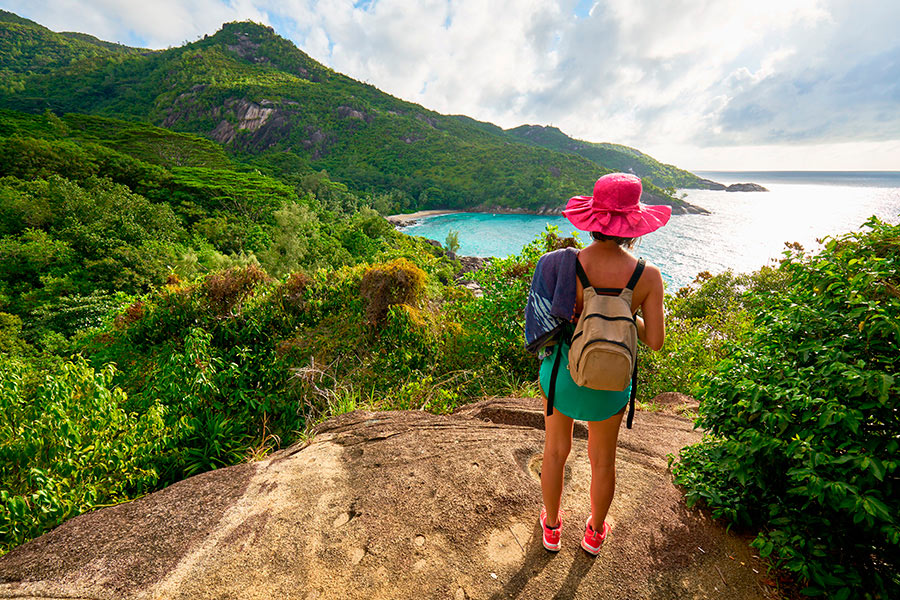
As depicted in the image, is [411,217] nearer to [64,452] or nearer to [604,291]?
[64,452]

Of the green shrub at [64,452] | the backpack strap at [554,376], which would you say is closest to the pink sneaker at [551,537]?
the backpack strap at [554,376]

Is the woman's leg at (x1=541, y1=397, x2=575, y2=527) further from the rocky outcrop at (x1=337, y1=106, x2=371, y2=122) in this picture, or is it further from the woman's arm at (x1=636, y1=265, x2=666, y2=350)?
the rocky outcrop at (x1=337, y1=106, x2=371, y2=122)

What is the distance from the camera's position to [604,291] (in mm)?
1688

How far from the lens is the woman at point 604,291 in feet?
5.56

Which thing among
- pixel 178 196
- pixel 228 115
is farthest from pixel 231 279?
pixel 228 115

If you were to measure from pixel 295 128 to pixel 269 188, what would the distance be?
238ft

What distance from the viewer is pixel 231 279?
699 cm

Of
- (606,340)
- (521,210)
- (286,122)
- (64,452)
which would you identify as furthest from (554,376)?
(286,122)

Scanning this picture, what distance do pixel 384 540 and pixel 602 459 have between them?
1425 mm

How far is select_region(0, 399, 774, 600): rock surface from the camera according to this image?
78.3 inches

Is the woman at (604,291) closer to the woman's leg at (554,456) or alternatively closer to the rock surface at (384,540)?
the woman's leg at (554,456)

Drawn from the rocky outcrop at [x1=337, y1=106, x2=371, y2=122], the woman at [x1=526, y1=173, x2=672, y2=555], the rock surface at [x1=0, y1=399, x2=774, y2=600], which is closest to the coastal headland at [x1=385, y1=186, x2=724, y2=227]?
the rocky outcrop at [x1=337, y1=106, x2=371, y2=122]

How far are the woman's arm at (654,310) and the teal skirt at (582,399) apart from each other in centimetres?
26

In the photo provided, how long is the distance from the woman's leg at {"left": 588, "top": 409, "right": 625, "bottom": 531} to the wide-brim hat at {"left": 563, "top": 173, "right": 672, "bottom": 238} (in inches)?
36.3
